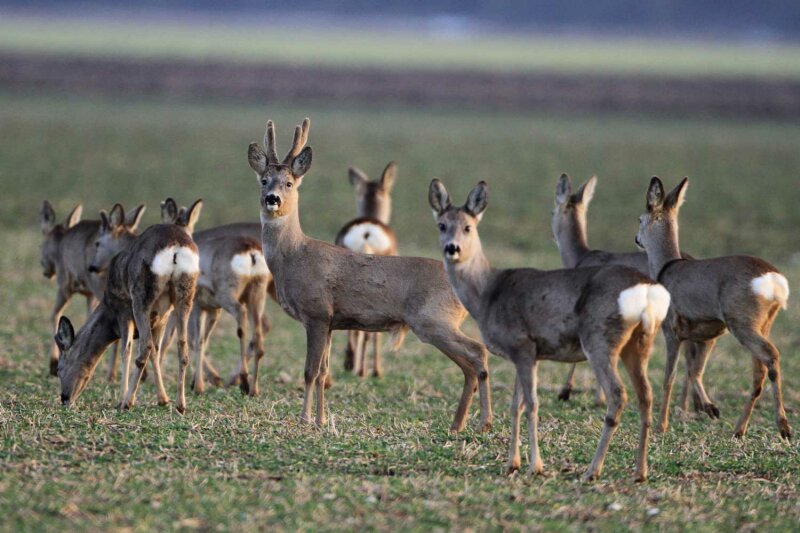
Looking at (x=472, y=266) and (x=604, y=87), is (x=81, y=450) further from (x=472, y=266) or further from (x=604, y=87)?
(x=604, y=87)

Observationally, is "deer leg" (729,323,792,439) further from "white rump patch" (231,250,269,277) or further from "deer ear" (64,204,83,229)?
"deer ear" (64,204,83,229)

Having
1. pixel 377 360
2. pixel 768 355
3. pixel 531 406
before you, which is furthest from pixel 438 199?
pixel 377 360

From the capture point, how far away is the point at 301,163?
11812 millimetres

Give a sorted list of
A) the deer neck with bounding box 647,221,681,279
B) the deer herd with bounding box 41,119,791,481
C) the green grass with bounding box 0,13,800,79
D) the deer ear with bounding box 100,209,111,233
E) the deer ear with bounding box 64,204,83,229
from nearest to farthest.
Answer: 1. the deer herd with bounding box 41,119,791,481
2. the deer neck with bounding box 647,221,681,279
3. the deer ear with bounding box 100,209,111,233
4. the deer ear with bounding box 64,204,83,229
5. the green grass with bounding box 0,13,800,79

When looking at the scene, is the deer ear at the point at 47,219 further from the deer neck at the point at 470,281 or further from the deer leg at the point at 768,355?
the deer leg at the point at 768,355

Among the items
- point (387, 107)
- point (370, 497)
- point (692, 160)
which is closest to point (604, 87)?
point (387, 107)

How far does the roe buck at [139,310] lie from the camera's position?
1134cm

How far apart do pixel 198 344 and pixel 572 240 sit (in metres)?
4.45

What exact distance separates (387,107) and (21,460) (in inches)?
2578

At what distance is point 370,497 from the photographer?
8.40 meters

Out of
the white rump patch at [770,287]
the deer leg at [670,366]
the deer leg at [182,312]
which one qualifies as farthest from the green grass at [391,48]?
the white rump patch at [770,287]

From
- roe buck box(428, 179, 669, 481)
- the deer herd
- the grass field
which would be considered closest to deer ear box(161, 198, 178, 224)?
the deer herd

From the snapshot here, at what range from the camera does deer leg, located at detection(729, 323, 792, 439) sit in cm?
1112

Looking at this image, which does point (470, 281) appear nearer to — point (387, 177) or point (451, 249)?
point (451, 249)
